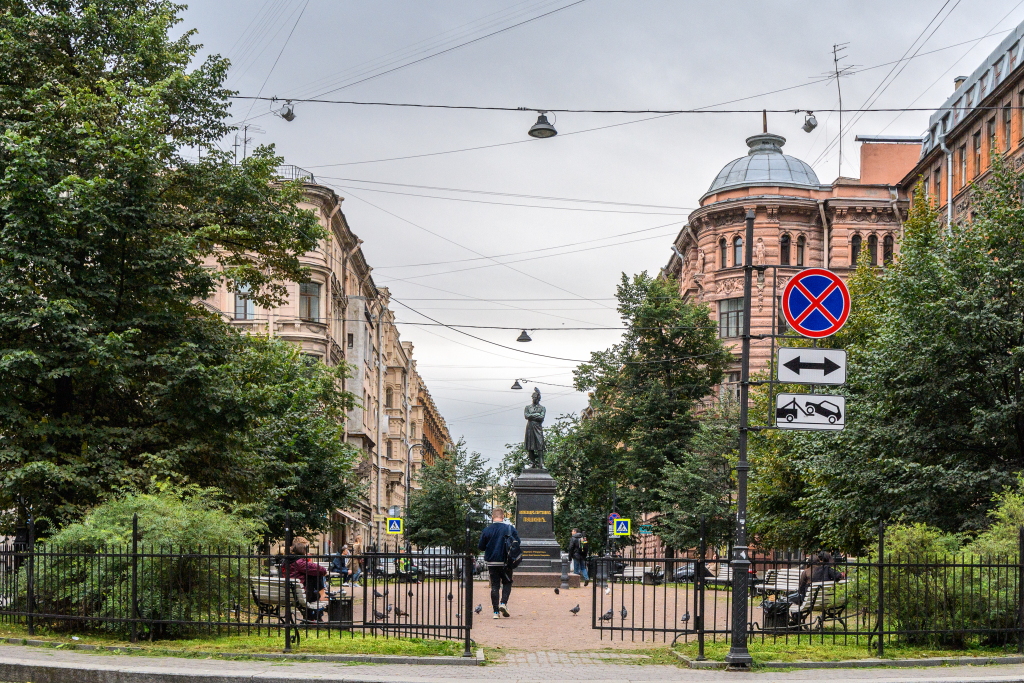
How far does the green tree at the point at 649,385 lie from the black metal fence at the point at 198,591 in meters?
35.5

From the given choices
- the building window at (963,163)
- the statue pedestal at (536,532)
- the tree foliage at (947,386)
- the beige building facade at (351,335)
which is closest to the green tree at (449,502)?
the beige building facade at (351,335)

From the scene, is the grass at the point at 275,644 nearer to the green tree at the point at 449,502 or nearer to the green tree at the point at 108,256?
the green tree at the point at 108,256

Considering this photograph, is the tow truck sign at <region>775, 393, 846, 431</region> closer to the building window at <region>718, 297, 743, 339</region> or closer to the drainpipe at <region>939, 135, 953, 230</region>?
the drainpipe at <region>939, 135, 953, 230</region>

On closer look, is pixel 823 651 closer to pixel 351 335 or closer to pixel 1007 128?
pixel 1007 128

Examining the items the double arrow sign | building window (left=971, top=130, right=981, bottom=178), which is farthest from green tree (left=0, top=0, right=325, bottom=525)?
building window (left=971, top=130, right=981, bottom=178)

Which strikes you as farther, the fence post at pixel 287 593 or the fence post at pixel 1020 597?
the fence post at pixel 1020 597

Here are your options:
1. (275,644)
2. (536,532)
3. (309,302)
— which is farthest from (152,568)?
(309,302)

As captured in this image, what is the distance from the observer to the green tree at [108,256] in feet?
57.8

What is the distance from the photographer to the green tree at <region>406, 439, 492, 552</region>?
61344 mm

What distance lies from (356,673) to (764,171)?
5142 centimetres

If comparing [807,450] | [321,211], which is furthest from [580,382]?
[807,450]

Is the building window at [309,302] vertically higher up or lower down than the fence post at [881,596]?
higher up

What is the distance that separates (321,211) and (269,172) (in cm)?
3140

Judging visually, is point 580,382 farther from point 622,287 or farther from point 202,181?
point 202,181
